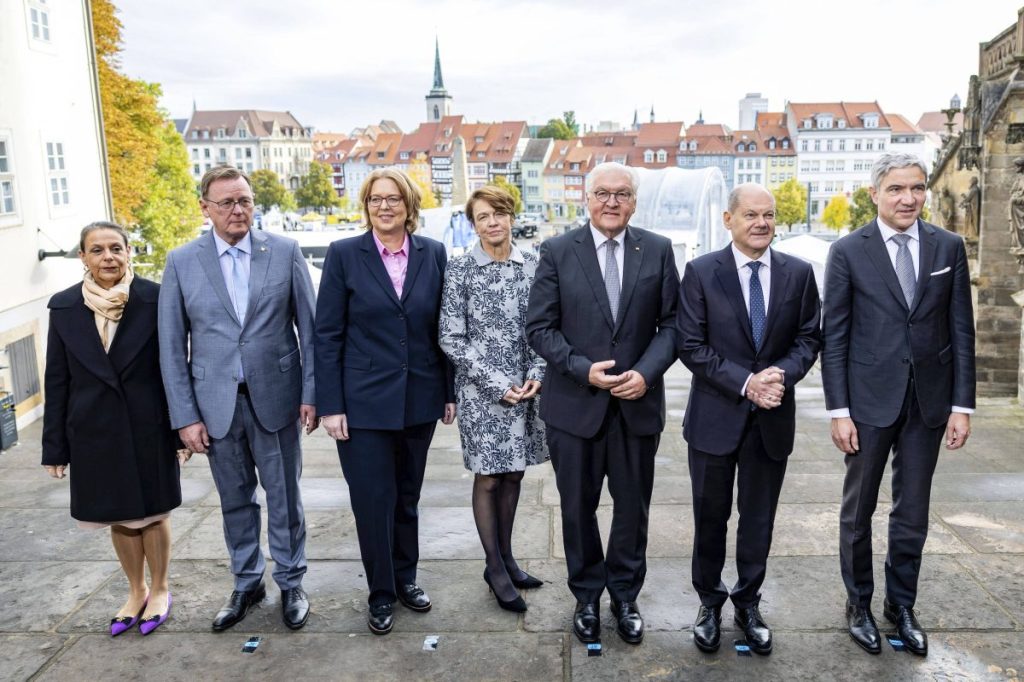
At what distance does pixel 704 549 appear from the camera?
11.2 feet

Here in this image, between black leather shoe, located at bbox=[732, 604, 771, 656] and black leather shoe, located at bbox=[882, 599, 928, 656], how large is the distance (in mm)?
498

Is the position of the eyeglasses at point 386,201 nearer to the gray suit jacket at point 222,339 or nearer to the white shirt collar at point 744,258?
the gray suit jacket at point 222,339

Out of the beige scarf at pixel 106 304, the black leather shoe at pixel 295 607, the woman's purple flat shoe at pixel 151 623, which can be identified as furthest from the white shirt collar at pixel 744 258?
the woman's purple flat shoe at pixel 151 623

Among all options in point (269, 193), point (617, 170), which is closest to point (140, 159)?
point (617, 170)

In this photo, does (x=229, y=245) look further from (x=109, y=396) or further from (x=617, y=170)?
(x=617, y=170)

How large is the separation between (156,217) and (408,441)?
27478mm

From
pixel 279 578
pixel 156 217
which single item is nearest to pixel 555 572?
pixel 279 578

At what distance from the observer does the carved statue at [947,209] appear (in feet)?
44.6

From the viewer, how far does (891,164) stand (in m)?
3.21

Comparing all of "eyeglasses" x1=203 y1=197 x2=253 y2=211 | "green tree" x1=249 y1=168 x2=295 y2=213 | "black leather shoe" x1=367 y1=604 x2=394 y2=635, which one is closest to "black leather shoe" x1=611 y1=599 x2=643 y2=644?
"black leather shoe" x1=367 y1=604 x2=394 y2=635

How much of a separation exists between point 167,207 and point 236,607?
2801 cm

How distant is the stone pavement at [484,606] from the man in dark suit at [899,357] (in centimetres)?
33

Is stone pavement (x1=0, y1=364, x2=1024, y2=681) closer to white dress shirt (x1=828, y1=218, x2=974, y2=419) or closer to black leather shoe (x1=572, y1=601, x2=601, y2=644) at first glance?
black leather shoe (x1=572, y1=601, x2=601, y2=644)

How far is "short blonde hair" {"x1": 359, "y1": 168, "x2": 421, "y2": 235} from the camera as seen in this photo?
3.50 m
